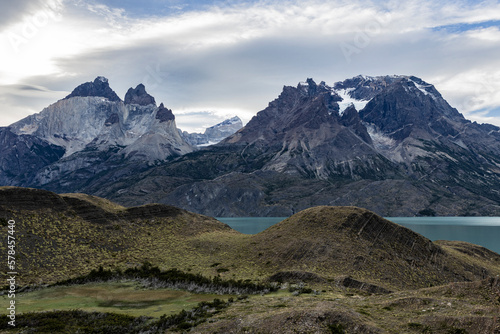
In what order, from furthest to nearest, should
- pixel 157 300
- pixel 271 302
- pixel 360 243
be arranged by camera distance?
1. pixel 360 243
2. pixel 157 300
3. pixel 271 302

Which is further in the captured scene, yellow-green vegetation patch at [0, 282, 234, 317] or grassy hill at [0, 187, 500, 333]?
yellow-green vegetation patch at [0, 282, 234, 317]

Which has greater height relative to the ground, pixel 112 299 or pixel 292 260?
pixel 292 260

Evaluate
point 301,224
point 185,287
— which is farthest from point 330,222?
point 185,287

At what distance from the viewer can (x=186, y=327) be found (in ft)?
124

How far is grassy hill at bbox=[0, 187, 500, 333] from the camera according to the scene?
3675 centimetres

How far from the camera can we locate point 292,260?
Result: 230ft

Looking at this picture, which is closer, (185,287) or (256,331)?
(256,331)

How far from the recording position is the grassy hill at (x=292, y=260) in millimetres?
36750

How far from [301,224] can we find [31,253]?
49.9m

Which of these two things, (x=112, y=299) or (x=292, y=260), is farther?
(x=292, y=260)

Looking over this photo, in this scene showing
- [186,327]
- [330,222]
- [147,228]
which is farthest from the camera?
[147,228]

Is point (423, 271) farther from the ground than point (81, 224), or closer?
closer

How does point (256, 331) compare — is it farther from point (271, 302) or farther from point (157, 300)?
point (157, 300)

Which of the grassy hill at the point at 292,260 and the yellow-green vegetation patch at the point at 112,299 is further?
the yellow-green vegetation patch at the point at 112,299
